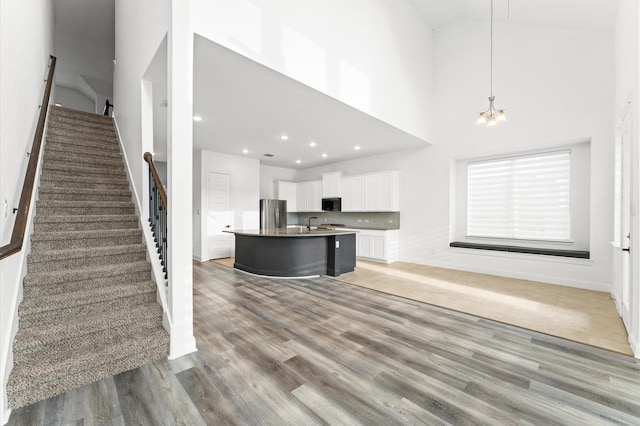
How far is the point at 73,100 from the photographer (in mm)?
8938

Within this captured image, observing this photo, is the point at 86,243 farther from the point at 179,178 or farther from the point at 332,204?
the point at 332,204

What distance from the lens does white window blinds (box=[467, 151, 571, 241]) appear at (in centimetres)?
495

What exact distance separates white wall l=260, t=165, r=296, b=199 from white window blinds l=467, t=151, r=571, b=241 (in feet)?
19.1

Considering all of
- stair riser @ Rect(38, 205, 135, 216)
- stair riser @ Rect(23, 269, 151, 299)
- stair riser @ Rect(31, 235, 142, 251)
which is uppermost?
stair riser @ Rect(38, 205, 135, 216)

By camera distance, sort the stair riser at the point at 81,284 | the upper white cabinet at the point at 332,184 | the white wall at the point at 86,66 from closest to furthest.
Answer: the stair riser at the point at 81,284, the white wall at the point at 86,66, the upper white cabinet at the point at 332,184

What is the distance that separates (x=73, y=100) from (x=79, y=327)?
10.3 metres

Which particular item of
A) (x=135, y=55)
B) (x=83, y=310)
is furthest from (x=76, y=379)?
(x=135, y=55)

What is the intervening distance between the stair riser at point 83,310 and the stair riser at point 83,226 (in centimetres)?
112

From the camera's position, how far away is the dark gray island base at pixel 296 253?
5074mm

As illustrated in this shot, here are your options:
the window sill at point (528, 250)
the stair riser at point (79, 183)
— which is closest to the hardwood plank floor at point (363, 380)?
the stair riser at point (79, 183)

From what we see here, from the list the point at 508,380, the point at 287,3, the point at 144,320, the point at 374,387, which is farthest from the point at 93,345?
the point at 287,3

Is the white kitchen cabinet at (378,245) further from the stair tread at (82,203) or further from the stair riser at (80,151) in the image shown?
the stair riser at (80,151)

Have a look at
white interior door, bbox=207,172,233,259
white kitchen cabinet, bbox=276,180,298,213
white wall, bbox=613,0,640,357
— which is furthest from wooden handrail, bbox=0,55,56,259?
white kitchen cabinet, bbox=276,180,298,213

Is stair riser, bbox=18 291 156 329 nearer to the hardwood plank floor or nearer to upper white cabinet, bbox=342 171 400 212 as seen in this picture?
the hardwood plank floor
